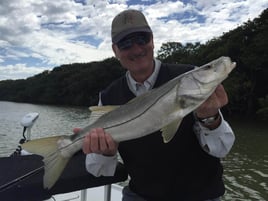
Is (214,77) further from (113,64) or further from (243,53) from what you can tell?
(113,64)

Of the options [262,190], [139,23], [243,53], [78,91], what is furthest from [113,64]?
[139,23]

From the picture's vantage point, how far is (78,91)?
84375 millimetres

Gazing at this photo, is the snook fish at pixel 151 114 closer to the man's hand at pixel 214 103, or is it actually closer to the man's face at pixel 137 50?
the man's hand at pixel 214 103

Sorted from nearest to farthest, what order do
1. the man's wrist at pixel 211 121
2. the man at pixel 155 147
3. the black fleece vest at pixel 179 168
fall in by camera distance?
the man's wrist at pixel 211 121 → the man at pixel 155 147 → the black fleece vest at pixel 179 168

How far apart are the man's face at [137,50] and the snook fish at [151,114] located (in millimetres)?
518

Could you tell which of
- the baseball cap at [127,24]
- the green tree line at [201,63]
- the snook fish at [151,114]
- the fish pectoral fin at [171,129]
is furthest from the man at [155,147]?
the green tree line at [201,63]

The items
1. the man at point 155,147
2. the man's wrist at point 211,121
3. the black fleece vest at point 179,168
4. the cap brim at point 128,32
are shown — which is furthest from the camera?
the cap brim at point 128,32

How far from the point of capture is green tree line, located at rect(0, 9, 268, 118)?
122 ft

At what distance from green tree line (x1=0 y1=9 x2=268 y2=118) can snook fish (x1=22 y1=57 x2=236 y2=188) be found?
32.3m

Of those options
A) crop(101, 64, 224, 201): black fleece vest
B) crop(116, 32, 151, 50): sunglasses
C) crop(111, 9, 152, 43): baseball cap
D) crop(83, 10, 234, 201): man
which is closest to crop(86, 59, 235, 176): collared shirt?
crop(83, 10, 234, 201): man

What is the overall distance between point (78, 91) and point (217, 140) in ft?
272

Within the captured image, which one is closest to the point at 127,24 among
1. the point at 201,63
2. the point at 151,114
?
the point at 151,114

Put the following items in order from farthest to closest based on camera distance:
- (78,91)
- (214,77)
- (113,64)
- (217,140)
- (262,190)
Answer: (78,91), (113,64), (262,190), (217,140), (214,77)

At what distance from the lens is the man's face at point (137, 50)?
2.93 metres
